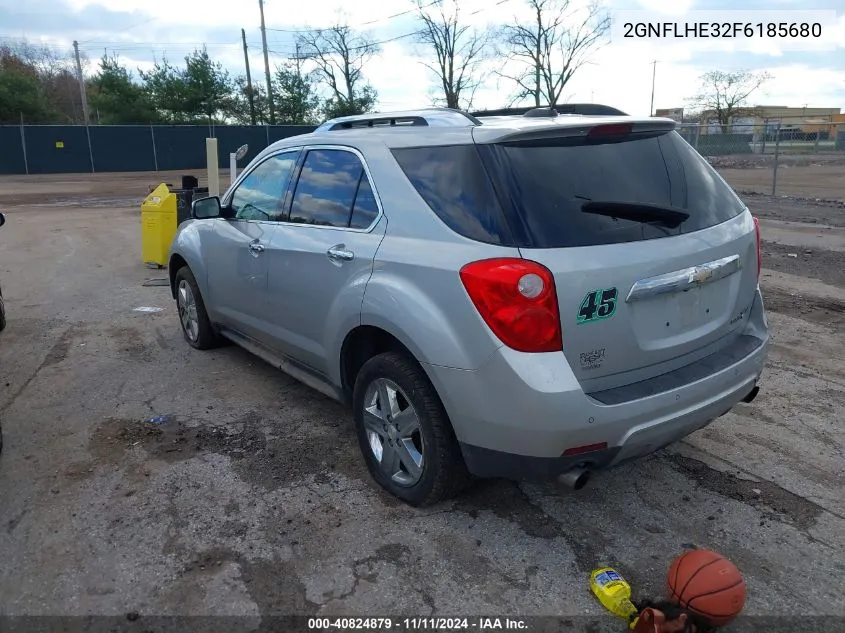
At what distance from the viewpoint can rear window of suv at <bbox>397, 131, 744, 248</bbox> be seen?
283cm

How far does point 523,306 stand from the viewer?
2.69 metres

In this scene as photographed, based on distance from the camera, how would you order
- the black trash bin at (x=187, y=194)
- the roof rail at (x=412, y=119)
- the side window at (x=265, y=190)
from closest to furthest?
the roof rail at (x=412, y=119) → the side window at (x=265, y=190) → the black trash bin at (x=187, y=194)

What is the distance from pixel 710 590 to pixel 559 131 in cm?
191

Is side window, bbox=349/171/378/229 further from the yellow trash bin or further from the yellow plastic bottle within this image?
the yellow trash bin

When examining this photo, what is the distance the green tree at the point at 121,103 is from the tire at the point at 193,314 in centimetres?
4310

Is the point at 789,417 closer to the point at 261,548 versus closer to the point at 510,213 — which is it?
the point at 510,213

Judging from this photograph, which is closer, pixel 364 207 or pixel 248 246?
pixel 364 207

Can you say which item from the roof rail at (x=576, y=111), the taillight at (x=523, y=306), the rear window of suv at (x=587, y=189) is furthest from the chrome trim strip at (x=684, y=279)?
the roof rail at (x=576, y=111)

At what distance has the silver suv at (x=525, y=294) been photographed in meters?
2.73

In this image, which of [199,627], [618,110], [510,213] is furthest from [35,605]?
[618,110]

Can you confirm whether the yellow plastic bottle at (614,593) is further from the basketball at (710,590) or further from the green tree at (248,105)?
the green tree at (248,105)

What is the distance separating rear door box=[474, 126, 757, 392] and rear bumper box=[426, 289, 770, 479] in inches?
4.7

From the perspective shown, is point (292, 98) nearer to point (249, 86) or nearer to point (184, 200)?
point (249, 86)

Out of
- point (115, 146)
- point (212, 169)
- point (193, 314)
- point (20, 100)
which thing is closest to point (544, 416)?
point (193, 314)
